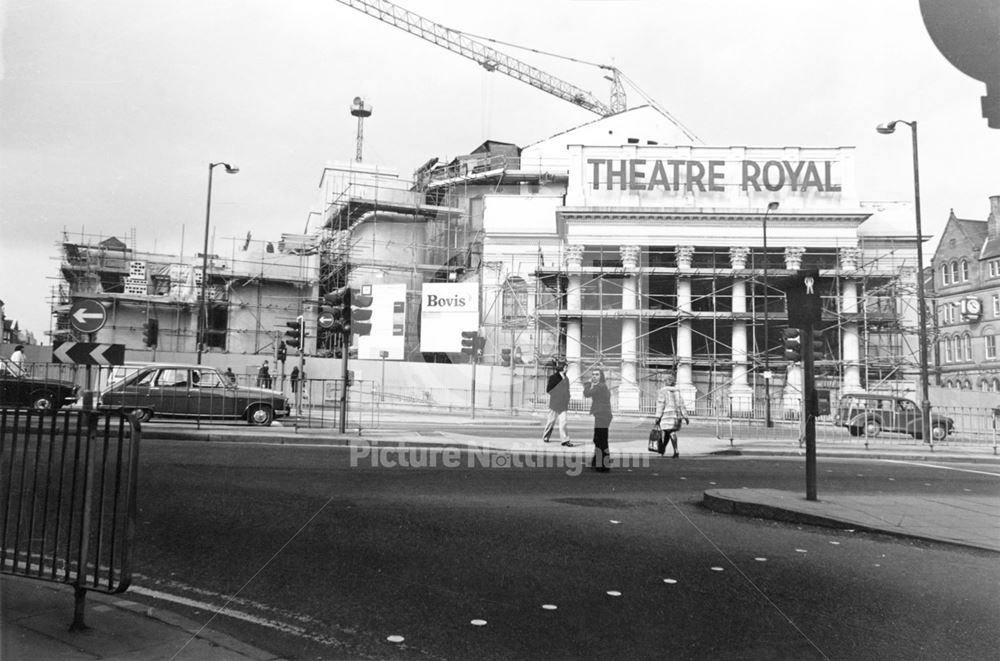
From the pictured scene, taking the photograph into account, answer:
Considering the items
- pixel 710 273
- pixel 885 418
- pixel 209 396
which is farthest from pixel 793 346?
pixel 710 273

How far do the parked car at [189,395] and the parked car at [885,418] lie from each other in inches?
714

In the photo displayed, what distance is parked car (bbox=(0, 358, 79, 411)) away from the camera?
17703mm

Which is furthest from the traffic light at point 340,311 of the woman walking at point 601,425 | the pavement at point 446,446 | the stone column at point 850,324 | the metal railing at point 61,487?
the stone column at point 850,324

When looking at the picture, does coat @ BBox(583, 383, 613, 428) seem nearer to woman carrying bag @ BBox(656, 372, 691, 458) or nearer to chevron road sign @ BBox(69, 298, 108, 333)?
woman carrying bag @ BBox(656, 372, 691, 458)

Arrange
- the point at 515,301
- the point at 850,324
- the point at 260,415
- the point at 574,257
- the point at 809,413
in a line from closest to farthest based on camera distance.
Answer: the point at 809,413, the point at 260,415, the point at 850,324, the point at 574,257, the point at 515,301

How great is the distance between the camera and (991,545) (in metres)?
7.24

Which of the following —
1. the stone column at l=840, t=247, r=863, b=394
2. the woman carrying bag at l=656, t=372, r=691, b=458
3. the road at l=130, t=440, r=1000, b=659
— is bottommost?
the road at l=130, t=440, r=1000, b=659

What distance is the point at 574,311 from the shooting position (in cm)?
4212

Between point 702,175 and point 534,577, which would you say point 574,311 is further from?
point 534,577

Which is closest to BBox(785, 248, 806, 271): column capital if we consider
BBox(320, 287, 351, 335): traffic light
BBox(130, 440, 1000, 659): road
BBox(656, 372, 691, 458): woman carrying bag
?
BBox(656, 372, 691, 458): woman carrying bag

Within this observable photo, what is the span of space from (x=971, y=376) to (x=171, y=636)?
49581 millimetres

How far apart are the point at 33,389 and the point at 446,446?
1113 centimetres

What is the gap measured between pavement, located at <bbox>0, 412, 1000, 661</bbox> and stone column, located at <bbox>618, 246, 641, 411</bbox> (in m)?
19.5

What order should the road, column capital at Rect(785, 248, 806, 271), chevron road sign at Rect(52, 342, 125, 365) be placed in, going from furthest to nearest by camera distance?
column capital at Rect(785, 248, 806, 271) → chevron road sign at Rect(52, 342, 125, 365) → the road
